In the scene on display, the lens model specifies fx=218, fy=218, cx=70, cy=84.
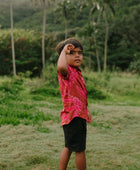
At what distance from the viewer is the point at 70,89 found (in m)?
2.05

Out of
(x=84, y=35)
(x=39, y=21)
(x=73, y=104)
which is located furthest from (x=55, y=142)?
(x=39, y=21)

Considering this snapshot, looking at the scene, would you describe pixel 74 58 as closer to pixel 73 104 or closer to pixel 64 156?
pixel 73 104

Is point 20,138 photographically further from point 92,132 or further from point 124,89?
point 124,89

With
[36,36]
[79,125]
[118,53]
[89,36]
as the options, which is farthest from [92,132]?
[118,53]

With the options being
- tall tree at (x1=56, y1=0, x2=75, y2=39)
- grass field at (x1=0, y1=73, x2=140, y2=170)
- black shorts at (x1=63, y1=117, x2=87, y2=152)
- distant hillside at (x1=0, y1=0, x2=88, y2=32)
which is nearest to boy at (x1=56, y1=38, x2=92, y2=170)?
black shorts at (x1=63, y1=117, x2=87, y2=152)

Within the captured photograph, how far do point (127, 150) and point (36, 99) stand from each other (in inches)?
215

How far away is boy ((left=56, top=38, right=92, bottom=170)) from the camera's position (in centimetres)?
200

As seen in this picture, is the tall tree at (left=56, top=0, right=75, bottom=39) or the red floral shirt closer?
the red floral shirt

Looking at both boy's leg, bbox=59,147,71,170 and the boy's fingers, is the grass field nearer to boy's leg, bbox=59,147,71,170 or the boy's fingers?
boy's leg, bbox=59,147,71,170

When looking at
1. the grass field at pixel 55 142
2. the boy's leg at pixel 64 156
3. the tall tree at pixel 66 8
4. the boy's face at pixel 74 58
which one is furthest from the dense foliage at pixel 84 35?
the boy's leg at pixel 64 156

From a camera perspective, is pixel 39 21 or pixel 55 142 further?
pixel 39 21

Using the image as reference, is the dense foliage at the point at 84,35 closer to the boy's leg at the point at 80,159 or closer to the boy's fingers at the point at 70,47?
the boy's fingers at the point at 70,47

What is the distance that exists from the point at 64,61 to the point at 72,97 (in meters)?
0.34

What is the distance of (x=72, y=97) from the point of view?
2045 millimetres
